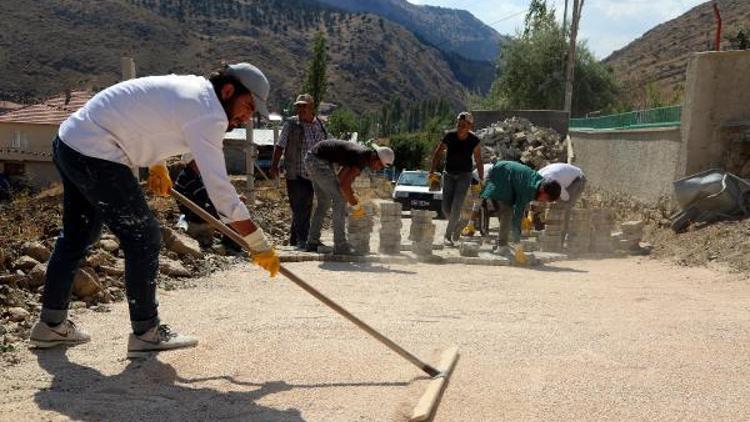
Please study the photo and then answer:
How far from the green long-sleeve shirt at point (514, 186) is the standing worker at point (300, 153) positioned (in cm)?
200

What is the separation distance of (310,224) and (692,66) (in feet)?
17.8

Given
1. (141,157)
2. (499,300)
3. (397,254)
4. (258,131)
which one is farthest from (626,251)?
(258,131)

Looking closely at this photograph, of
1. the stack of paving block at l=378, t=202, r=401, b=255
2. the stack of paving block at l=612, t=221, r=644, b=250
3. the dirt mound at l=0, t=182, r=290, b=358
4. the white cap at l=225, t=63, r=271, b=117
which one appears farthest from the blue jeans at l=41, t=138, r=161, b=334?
the stack of paving block at l=612, t=221, r=644, b=250

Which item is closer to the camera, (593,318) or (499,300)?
(593,318)

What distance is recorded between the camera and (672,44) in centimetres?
6244

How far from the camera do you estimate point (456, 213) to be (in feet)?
27.1

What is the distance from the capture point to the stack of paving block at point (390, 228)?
24.3 feet

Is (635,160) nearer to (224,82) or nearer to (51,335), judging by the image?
(224,82)

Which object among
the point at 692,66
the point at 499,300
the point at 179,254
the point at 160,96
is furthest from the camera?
the point at 692,66

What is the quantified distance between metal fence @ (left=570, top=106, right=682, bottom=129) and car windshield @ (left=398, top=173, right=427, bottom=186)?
171 inches

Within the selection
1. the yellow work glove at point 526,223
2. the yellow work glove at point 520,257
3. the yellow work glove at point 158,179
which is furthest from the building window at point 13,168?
the yellow work glove at point 158,179

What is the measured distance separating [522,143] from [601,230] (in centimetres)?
886

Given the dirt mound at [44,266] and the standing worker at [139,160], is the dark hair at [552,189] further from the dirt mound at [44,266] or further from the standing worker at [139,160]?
the standing worker at [139,160]

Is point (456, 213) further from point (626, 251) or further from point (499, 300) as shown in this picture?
point (499, 300)
